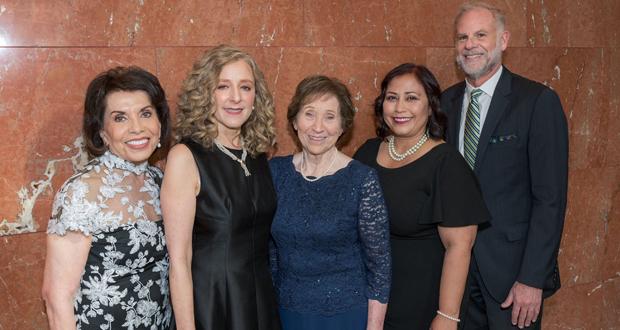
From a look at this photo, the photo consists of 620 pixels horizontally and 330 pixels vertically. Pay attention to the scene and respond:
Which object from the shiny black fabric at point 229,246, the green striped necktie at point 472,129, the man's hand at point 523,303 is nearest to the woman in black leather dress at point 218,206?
the shiny black fabric at point 229,246

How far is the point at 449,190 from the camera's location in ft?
8.14

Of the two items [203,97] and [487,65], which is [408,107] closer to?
[487,65]

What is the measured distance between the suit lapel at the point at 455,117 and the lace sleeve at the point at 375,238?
60cm

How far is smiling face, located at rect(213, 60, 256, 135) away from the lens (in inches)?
91.8

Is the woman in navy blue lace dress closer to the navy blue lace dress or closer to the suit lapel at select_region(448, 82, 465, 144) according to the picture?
the navy blue lace dress

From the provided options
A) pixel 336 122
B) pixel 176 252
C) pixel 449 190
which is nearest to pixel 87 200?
pixel 176 252

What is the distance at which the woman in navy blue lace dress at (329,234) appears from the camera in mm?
2408

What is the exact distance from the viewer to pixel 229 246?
7.48 ft

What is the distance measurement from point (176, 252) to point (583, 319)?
330 cm

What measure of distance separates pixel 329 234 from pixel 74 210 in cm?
93

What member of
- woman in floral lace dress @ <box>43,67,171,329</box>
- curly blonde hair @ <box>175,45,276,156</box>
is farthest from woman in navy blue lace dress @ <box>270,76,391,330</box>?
woman in floral lace dress @ <box>43,67,171,329</box>

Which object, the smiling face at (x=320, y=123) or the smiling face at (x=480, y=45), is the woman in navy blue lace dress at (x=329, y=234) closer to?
the smiling face at (x=320, y=123)

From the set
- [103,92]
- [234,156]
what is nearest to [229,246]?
[234,156]

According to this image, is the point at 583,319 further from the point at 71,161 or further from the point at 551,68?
the point at 71,161
